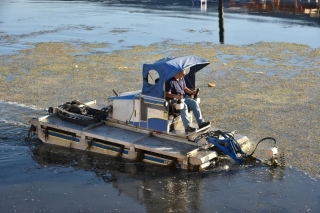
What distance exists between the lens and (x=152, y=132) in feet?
45.8

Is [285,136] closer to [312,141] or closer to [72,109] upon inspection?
[312,141]

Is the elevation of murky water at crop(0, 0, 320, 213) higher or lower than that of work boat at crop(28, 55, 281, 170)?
lower

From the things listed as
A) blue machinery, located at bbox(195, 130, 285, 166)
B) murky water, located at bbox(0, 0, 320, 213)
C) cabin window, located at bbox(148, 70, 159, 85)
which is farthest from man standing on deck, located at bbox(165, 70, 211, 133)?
murky water, located at bbox(0, 0, 320, 213)

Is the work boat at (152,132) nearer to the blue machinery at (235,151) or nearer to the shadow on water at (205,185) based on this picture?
the blue machinery at (235,151)

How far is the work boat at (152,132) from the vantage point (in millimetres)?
13078

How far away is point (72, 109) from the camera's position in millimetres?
15750

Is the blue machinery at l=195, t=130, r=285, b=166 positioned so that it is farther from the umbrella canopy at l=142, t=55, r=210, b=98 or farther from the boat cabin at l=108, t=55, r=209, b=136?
the umbrella canopy at l=142, t=55, r=210, b=98

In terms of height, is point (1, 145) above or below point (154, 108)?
below

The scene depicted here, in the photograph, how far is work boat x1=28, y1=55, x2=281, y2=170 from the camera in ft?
42.9

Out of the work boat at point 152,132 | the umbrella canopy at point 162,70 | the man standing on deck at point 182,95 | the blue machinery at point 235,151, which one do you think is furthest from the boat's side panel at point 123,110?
the blue machinery at point 235,151

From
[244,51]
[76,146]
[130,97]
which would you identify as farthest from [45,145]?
[244,51]

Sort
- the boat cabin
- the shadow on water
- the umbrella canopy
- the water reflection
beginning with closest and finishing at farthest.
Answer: the shadow on water, the water reflection, the umbrella canopy, the boat cabin

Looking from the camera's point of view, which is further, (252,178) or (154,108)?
(154,108)

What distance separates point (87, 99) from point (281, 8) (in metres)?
44.3
